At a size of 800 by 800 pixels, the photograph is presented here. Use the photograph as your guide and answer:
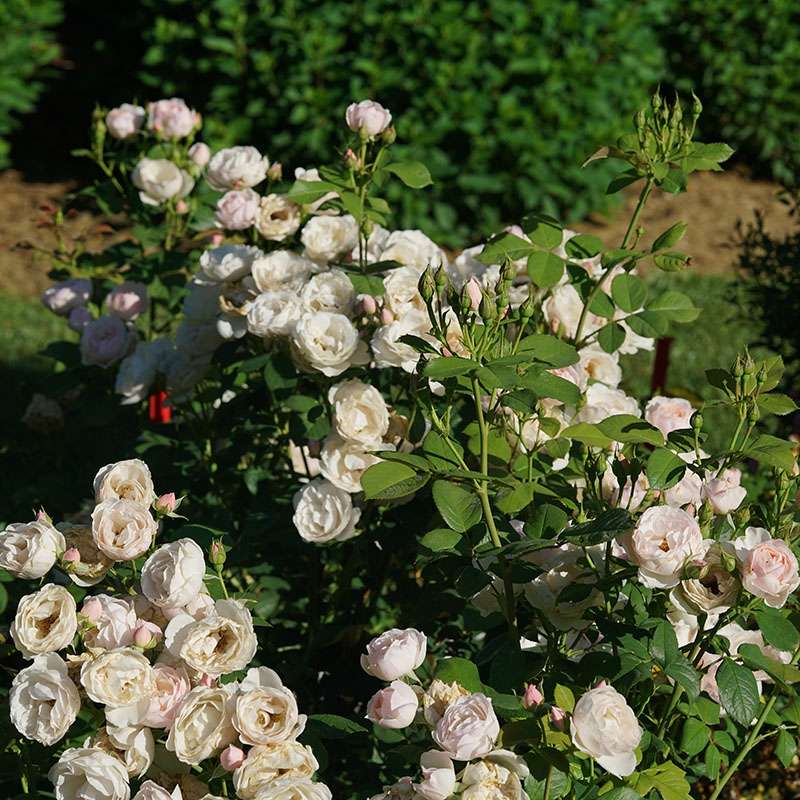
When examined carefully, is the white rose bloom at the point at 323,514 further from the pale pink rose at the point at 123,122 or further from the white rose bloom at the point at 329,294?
the pale pink rose at the point at 123,122

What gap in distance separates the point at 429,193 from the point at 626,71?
1.31 meters

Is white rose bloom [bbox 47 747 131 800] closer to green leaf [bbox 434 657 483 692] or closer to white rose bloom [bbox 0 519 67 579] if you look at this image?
white rose bloom [bbox 0 519 67 579]

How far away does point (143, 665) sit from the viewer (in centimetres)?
149

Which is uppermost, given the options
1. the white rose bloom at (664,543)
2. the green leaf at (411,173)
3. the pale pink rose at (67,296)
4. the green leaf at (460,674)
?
the white rose bloom at (664,543)

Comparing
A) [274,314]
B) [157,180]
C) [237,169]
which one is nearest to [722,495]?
[274,314]

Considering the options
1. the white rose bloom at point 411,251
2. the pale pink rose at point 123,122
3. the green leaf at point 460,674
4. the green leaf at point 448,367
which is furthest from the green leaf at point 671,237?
the pale pink rose at point 123,122

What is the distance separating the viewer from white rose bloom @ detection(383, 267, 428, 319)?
202cm

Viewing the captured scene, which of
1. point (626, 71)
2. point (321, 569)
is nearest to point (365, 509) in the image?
point (321, 569)

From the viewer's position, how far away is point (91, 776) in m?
1.45

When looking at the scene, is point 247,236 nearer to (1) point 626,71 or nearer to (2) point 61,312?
(2) point 61,312

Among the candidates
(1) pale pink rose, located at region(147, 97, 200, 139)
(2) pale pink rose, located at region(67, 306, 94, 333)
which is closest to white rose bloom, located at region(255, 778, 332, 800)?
(2) pale pink rose, located at region(67, 306, 94, 333)

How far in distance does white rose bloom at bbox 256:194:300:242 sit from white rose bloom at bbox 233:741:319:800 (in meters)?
1.14

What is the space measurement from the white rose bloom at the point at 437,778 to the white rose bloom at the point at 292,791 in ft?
0.39

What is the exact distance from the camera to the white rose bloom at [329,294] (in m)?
2.08
